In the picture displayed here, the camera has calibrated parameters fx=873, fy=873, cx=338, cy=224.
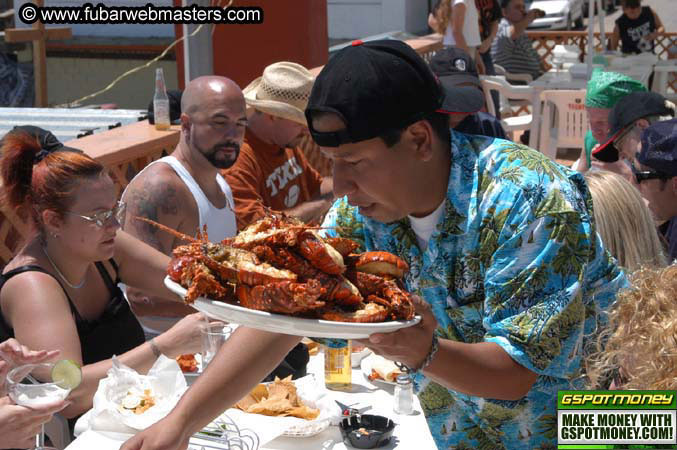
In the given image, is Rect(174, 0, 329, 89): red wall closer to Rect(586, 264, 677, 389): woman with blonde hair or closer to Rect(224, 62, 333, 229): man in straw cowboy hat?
Rect(224, 62, 333, 229): man in straw cowboy hat

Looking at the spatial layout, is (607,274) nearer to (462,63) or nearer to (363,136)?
(363,136)

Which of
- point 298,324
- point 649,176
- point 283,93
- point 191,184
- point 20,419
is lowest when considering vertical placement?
point 20,419

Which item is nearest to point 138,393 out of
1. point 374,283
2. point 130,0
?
point 374,283

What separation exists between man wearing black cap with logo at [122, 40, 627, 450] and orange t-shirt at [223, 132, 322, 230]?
9.13 ft

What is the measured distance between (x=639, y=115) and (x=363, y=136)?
3.88 meters

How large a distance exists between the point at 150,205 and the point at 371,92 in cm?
269

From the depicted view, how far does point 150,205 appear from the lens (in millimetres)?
4359

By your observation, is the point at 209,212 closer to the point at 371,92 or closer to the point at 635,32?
the point at 371,92

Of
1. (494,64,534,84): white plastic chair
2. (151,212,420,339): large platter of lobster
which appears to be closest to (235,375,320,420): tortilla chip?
(151,212,420,339): large platter of lobster

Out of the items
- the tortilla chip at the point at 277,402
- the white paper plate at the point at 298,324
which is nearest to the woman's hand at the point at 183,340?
the tortilla chip at the point at 277,402

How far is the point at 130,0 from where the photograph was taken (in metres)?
12.7

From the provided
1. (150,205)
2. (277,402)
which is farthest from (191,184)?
(277,402)

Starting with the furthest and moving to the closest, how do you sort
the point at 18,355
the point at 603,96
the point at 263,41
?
the point at 263,41, the point at 603,96, the point at 18,355

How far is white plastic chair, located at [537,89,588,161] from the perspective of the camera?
367 inches
